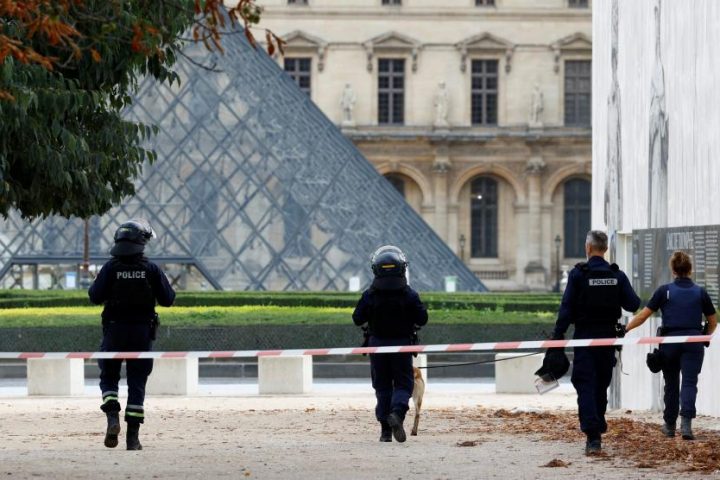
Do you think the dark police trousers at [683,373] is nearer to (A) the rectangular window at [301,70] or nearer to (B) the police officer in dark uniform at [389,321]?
(B) the police officer in dark uniform at [389,321]

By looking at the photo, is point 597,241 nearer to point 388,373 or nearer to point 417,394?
point 388,373

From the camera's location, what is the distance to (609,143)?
16.1 meters

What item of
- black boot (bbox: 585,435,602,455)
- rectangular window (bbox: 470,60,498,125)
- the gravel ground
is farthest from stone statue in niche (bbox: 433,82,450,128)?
black boot (bbox: 585,435,602,455)

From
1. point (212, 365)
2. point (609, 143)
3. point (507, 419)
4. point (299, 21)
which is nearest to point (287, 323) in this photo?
point (212, 365)

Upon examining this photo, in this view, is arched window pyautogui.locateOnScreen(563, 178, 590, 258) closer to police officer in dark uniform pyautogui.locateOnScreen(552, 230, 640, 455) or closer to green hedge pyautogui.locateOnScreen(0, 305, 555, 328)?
green hedge pyautogui.locateOnScreen(0, 305, 555, 328)

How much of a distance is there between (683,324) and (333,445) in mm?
2388

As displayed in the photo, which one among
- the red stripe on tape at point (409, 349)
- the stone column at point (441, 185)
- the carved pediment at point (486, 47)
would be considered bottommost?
the red stripe on tape at point (409, 349)

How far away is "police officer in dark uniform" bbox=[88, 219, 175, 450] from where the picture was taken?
10781 mm

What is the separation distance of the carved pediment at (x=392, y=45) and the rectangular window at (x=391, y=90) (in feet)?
1.35

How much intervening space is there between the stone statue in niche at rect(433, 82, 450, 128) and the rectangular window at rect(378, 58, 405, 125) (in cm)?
121

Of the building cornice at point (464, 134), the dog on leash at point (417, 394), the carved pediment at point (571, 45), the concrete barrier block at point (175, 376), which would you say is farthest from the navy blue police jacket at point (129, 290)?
the carved pediment at point (571, 45)

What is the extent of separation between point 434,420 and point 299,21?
46171mm

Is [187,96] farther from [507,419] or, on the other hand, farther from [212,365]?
[507,419]

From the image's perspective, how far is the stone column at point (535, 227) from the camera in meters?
58.3
